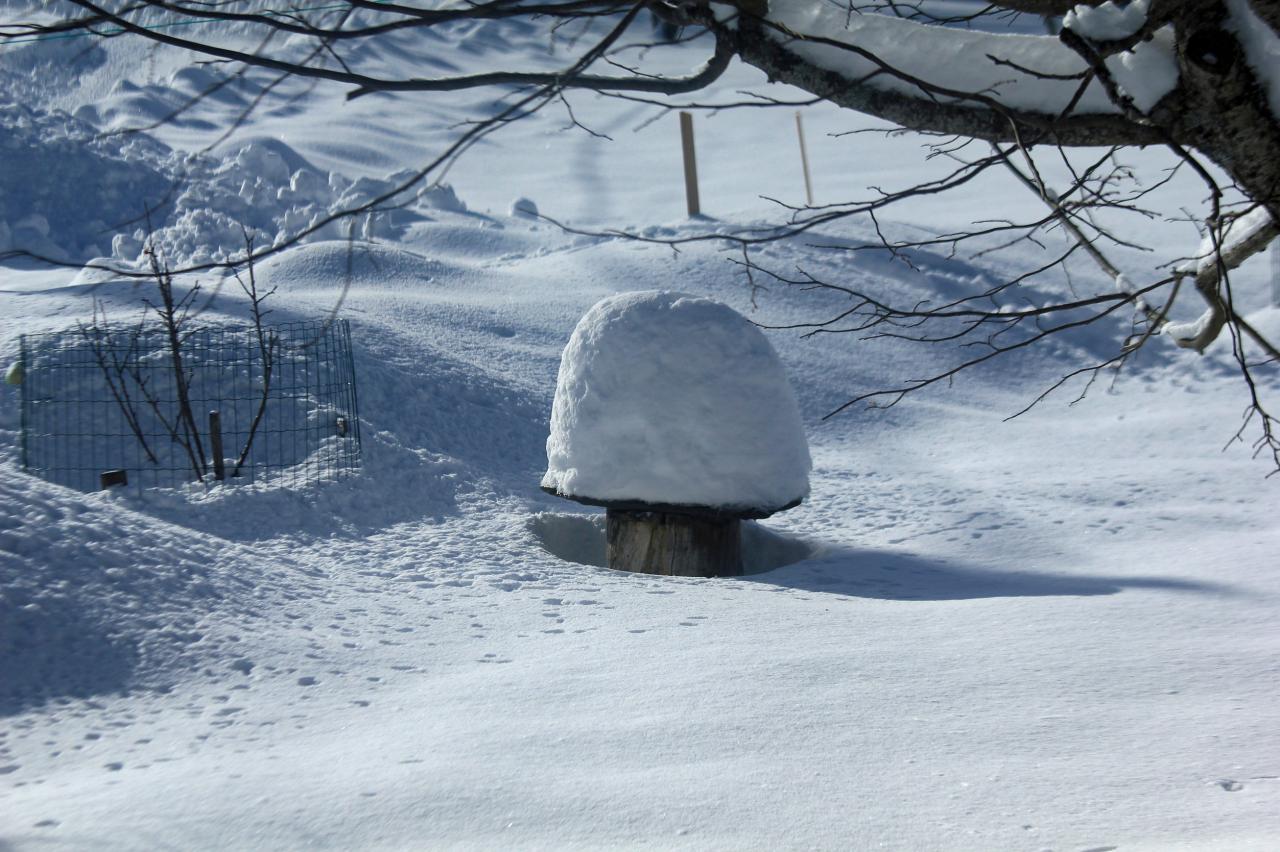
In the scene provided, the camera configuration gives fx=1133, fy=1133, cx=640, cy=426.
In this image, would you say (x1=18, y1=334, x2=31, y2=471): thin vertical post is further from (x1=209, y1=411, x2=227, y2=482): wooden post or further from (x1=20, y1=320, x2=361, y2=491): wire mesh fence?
(x1=209, y1=411, x2=227, y2=482): wooden post

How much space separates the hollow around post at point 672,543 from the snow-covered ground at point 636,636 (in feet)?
1.19

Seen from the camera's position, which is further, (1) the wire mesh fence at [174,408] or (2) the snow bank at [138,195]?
(2) the snow bank at [138,195]

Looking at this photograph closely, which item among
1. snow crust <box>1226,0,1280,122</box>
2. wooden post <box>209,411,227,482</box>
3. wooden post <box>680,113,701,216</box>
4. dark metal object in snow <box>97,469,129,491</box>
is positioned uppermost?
wooden post <box>680,113,701,216</box>

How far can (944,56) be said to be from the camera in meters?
2.64

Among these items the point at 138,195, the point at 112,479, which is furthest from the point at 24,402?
the point at 138,195

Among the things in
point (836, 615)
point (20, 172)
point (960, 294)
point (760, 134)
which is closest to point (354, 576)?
point (836, 615)

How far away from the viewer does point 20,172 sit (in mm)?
19078

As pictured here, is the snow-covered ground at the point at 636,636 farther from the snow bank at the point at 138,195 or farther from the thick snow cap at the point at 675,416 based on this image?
the snow bank at the point at 138,195

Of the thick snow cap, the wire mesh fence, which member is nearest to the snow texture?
the thick snow cap

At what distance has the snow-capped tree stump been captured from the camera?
5.47 meters

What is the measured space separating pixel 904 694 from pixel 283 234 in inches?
564

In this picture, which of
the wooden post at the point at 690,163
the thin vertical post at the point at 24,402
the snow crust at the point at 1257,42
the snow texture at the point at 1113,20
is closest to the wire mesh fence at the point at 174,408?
the thin vertical post at the point at 24,402

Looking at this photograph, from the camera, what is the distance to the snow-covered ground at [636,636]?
2668 millimetres

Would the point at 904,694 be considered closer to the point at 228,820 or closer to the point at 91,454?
the point at 228,820
